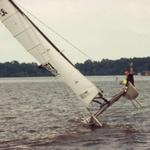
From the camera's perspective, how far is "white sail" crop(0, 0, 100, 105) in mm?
30922

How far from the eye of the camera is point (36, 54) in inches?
1243

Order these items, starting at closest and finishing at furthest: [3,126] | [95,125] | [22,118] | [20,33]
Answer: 1. [20,33]
2. [95,125]
3. [3,126]
4. [22,118]

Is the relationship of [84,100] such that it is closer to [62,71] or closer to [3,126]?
[62,71]

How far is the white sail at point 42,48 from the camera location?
101 feet

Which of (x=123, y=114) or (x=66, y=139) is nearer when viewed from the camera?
(x=66, y=139)

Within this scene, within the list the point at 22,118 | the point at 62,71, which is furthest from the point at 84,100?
the point at 22,118

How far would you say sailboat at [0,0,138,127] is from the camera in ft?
102

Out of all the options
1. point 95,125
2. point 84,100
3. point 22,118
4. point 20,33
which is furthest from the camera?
point 22,118

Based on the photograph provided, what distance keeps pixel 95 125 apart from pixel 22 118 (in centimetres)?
1205

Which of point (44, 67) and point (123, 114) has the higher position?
point (44, 67)

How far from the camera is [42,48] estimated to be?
3159 cm

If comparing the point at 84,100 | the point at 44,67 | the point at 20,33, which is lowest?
the point at 84,100

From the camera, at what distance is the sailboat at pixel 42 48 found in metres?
30.9

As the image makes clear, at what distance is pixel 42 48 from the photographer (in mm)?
31594
